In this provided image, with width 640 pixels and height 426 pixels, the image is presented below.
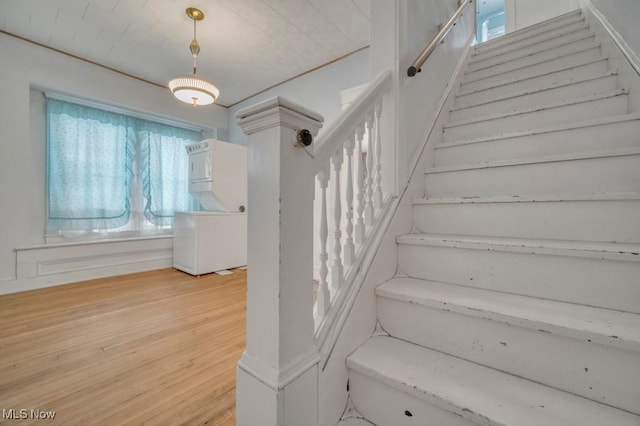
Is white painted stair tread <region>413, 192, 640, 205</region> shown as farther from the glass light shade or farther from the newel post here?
the glass light shade

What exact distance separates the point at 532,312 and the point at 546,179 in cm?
66

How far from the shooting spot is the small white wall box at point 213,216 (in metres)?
2.96

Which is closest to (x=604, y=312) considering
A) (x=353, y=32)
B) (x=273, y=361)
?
(x=273, y=361)

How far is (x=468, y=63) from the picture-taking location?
230 centimetres

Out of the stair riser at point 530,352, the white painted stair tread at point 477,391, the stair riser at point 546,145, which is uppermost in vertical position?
the stair riser at point 546,145

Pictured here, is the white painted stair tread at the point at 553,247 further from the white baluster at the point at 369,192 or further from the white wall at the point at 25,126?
the white wall at the point at 25,126

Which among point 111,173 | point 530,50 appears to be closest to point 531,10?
point 530,50

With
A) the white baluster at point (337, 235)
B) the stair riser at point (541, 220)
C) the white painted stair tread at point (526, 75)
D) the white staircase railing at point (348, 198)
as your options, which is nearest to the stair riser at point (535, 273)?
the stair riser at point (541, 220)

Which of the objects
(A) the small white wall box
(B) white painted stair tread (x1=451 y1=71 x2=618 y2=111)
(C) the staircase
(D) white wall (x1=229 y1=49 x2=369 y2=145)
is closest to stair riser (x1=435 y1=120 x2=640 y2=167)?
(C) the staircase

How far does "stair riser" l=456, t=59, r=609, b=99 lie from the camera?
1.51 metres

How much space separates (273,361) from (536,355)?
2.39 ft

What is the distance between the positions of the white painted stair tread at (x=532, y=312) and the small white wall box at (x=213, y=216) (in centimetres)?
253

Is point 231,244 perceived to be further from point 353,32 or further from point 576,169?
point 576,169

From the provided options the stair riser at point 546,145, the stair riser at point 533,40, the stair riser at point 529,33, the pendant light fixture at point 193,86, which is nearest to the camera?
the stair riser at point 546,145
